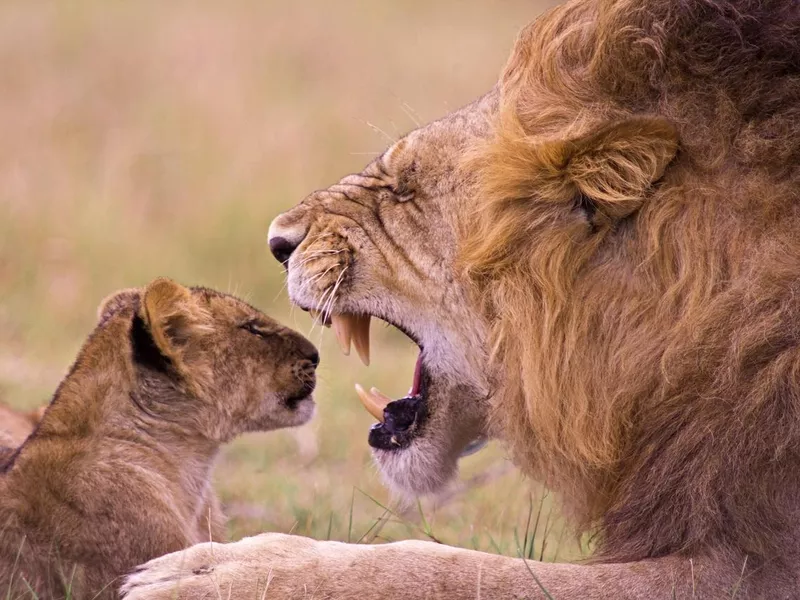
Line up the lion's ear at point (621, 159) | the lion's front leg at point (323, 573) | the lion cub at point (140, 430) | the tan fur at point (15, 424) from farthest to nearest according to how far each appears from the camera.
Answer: the tan fur at point (15, 424) < the lion cub at point (140, 430) < the lion's ear at point (621, 159) < the lion's front leg at point (323, 573)

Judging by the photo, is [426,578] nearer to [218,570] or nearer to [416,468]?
[218,570]

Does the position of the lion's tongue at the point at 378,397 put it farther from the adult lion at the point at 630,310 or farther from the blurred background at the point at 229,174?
the blurred background at the point at 229,174

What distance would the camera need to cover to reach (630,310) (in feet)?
9.00

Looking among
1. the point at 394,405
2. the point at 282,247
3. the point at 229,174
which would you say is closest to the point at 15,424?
the point at 282,247

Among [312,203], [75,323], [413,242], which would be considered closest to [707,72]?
[413,242]

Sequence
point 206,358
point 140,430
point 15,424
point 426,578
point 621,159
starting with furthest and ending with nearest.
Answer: point 15,424
point 206,358
point 140,430
point 621,159
point 426,578

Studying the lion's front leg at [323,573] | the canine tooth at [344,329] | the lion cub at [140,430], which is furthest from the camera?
the canine tooth at [344,329]

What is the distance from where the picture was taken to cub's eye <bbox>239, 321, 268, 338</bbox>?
359 centimetres

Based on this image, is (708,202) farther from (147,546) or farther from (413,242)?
(147,546)

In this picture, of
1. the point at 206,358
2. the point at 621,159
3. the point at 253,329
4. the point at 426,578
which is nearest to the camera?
the point at 426,578

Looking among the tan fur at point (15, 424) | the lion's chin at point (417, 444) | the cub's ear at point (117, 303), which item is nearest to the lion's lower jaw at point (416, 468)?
the lion's chin at point (417, 444)

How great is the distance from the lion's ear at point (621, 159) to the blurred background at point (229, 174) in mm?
1030

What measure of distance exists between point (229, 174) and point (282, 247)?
6230 mm

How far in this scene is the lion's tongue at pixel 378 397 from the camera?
3.24m
